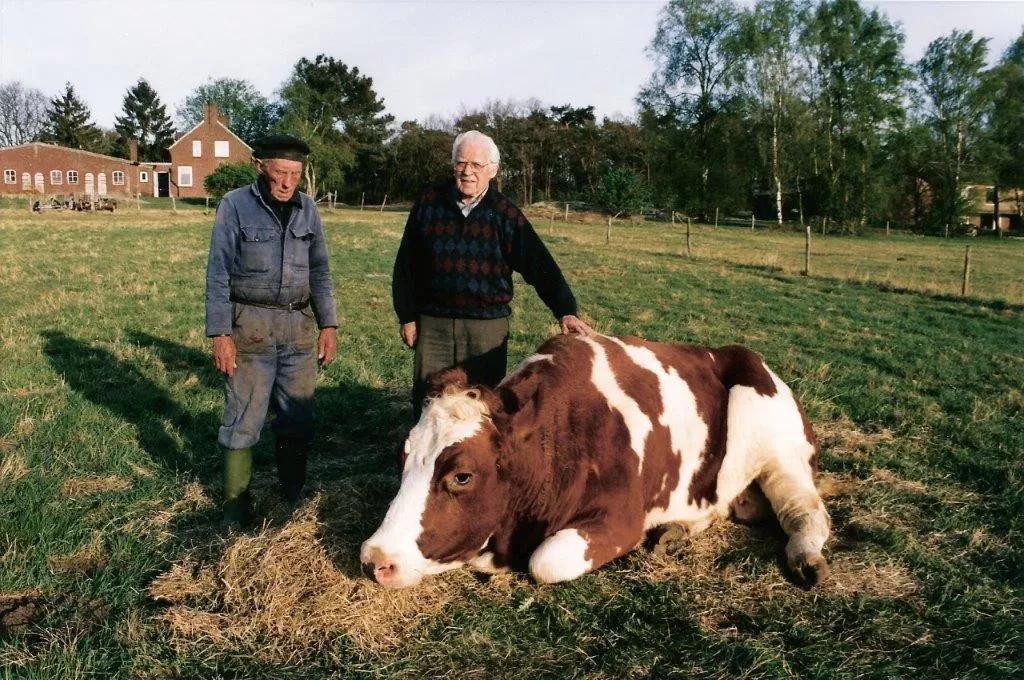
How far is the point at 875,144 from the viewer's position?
167ft

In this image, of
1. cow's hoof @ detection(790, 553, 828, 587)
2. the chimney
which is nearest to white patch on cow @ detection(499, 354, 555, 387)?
cow's hoof @ detection(790, 553, 828, 587)

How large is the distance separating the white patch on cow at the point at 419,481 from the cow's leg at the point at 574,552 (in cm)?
43

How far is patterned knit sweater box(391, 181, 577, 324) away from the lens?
4.97m

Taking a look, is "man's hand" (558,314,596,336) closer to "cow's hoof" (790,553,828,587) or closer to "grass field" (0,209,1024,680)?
"grass field" (0,209,1024,680)

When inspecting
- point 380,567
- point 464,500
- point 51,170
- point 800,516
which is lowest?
point 800,516

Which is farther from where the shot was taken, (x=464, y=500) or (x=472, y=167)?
(x=472, y=167)

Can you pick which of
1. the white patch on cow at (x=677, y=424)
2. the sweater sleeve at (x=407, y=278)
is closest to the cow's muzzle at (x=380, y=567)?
the white patch on cow at (x=677, y=424)

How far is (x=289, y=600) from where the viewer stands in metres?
3.62

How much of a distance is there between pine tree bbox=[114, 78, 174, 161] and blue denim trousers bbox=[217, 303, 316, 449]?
110604 mm

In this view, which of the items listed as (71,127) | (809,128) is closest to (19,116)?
(71,127)

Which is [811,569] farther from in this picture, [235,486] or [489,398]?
[235,486]

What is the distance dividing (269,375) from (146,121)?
117 m

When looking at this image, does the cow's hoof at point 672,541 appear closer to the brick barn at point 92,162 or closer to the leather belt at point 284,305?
the leather belt at point 284,305

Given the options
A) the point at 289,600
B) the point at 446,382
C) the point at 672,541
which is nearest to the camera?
the point at 289,600
